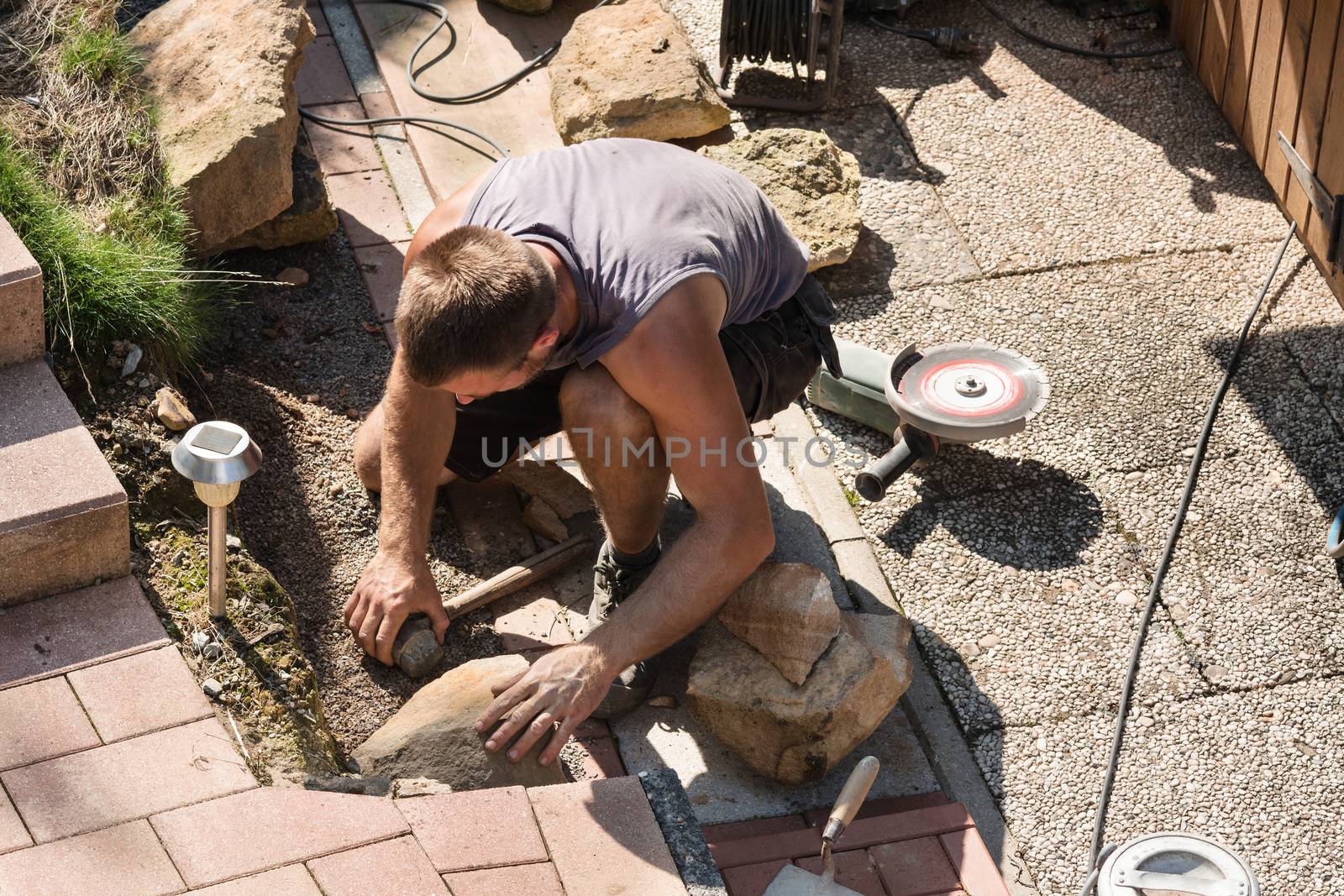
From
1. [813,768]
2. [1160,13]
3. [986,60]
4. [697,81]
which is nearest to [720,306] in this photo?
[813,768]

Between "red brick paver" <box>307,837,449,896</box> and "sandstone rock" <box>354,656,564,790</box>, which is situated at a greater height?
"red brick paver" <box>307,837,449,896</box>

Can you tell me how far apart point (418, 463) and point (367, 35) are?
320cm

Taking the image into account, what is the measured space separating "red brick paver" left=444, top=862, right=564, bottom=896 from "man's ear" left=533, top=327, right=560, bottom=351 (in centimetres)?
110

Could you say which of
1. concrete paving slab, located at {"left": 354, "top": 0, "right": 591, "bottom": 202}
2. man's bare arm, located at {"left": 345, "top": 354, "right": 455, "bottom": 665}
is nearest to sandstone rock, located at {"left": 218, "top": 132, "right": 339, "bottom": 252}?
concrete paving slab, located at {"left": 354, "top": 0, "right": 591, "bottom": 202}

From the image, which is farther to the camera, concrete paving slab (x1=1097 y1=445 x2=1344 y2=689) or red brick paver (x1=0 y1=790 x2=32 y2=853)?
concrete paving slab (x1=1097 y1=445 x2=1344 y2=689)

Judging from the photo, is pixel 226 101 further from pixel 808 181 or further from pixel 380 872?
pixel 380 872

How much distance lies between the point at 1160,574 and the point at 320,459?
254 centimetres

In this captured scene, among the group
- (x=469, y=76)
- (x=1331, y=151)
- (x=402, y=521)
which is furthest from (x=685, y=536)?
(x=469, y=76)

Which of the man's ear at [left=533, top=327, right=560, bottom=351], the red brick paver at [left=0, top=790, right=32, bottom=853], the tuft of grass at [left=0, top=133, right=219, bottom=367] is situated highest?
the man's ear at [left=533, top=327, right=560, bottom=351]

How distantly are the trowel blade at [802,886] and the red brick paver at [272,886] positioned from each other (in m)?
0.93

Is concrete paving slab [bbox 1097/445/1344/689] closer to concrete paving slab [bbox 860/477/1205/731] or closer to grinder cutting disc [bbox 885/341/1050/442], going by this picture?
concrete paving slab [bbox 860/477/1205/731]

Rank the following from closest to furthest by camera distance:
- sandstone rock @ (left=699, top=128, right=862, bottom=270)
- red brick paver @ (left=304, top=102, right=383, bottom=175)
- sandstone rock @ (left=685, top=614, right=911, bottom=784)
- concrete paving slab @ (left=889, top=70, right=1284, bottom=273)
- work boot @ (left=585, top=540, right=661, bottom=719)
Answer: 1. sandstone rock @ (left=685, top=614, right=911, bottom=784)
2. work boot @ (left=585, top=540, right=661, bottom=719)
3. sandstone rock @ (left=699, top=128, right=862, bottom=270)
4. concrete paving slab @ (left=889, top=70, right=1284, bottom=273)
5. red brick paver @ (left=304, top=102, right=383, bottom=175)

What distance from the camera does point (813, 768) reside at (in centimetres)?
329

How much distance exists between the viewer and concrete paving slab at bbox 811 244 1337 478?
4340 millimetres
